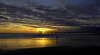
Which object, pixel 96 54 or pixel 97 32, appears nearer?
pixel 96 54

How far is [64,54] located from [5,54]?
4171mm

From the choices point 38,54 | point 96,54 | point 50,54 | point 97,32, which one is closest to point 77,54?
point 96,54

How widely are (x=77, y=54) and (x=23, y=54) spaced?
12.6ft

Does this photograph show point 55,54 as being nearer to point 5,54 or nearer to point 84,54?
point 84,54

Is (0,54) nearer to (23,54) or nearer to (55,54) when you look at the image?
(23,54)

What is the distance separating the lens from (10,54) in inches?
363

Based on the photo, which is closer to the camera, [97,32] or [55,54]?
[55,54]

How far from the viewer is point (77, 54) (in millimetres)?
9320

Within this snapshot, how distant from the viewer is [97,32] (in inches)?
1588

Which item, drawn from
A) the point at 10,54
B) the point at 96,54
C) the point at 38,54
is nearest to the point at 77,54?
the point at 96,54

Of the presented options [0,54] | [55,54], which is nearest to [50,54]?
[55,54]

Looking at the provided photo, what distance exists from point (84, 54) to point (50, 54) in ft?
7.97

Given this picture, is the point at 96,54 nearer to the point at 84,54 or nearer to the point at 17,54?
the point at 84,54

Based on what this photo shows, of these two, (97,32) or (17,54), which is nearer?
(17,54)
